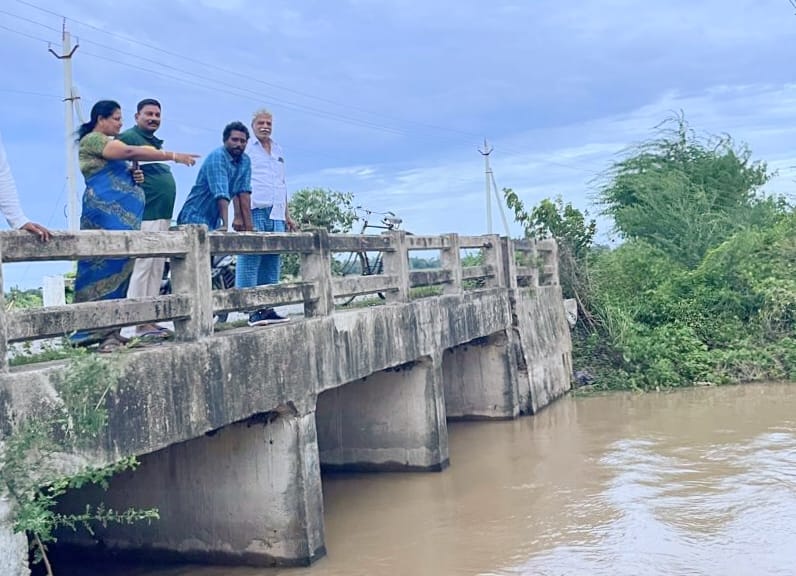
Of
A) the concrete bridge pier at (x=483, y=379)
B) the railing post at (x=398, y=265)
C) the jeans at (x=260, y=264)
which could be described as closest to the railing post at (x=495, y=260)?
the concrete bridge pier at (x=483, y=379)

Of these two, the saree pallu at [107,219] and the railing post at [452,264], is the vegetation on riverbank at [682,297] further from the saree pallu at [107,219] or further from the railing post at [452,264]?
the saree pallu at [107,219]

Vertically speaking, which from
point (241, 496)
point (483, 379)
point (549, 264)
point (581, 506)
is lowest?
point (581, 506)

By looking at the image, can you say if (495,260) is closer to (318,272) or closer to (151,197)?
(318,272)

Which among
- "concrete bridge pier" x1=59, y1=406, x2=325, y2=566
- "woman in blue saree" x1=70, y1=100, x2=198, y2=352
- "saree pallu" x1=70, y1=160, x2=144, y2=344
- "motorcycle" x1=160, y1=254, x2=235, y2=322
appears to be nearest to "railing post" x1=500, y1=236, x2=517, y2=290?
"motorcycle" x1=160, y1=254, x2=235, y2=322

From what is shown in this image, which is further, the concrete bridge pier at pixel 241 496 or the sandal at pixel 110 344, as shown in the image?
the concrete bridge pier at pixel 241 496

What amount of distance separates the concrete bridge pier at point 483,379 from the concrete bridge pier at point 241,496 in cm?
558

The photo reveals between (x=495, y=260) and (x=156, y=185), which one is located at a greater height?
(x=156, y=185)

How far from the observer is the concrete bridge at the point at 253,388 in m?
4.91

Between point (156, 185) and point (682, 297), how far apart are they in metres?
11.8

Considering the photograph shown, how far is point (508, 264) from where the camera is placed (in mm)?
12398

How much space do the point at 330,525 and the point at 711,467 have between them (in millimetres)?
4014

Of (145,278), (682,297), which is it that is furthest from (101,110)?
(682,297)

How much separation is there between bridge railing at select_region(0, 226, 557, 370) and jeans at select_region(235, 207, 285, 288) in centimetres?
31

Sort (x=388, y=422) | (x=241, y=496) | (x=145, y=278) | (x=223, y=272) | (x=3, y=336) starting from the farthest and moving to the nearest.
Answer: (x=388, y=422) → (x=223, y=272) → (x=241, y=496) → (x=145, y=278) → (x=3, y=336)
